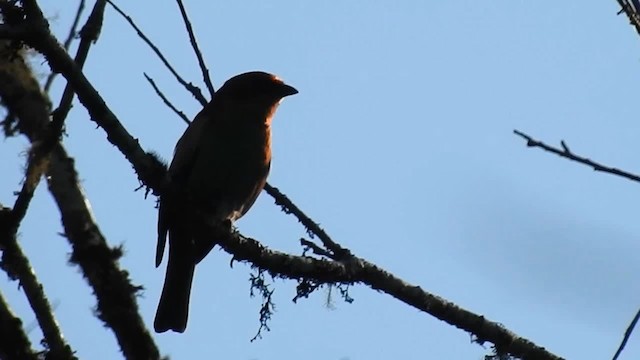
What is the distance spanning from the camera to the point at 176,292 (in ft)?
19.2

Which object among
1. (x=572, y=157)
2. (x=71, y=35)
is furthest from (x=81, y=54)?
(x=572, y=157)

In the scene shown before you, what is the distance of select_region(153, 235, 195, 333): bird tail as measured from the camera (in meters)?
5.79

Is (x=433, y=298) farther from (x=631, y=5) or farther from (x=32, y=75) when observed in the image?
(x=32, y=75)

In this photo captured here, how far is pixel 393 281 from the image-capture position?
13.2 ft

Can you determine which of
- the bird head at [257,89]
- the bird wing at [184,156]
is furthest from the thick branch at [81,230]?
the bird head at [257,89]

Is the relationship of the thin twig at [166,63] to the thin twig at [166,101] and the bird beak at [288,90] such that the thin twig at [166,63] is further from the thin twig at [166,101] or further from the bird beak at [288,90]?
the bird beak at [288,90]

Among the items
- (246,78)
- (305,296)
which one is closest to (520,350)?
(305,296)

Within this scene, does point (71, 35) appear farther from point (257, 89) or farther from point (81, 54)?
point (257, 89)

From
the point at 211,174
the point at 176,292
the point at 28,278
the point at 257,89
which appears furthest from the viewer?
the point at 257,89

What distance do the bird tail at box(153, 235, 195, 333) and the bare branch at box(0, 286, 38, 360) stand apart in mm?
2176

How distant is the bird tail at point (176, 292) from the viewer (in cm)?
579

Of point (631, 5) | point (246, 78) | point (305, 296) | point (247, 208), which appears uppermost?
point (246, 78)

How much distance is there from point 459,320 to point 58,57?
68.3 inches

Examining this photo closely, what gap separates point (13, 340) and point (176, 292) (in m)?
2.37
